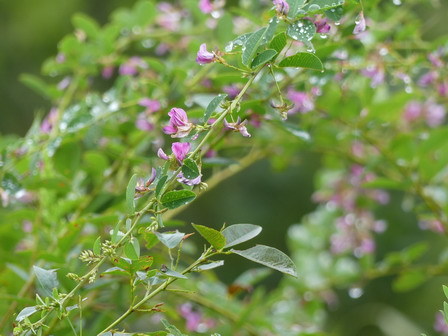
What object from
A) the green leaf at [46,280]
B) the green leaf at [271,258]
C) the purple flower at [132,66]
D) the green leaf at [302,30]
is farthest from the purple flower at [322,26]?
the purple flower at [132,66]

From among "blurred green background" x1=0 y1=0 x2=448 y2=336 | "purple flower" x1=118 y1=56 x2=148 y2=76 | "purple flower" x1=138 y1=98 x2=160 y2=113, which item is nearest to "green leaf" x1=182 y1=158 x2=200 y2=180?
"purple flower" x1=138 y1=98 x2=160 y2=113

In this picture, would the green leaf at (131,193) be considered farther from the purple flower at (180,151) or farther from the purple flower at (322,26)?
the purple flower at (322,26)

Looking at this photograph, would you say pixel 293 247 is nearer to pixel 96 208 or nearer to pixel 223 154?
pixel 223 154

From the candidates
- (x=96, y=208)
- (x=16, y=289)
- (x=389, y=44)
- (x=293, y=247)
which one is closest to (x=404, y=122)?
(x=389, y=44)

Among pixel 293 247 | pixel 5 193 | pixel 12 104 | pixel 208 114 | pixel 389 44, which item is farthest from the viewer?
pixel 12 104

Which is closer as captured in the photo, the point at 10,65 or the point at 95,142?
the point at 95,142

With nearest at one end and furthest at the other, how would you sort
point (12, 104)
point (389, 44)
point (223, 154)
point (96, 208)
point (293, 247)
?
point (96, 208) < point (389, 44) < point (223, 154) < point (293, 247) < point (12, 104)

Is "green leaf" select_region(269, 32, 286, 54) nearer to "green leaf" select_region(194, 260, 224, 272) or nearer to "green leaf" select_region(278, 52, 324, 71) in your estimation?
"green leaf" select_region(278, 52, 324, 71)

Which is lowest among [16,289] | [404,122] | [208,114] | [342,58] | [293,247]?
[293,247]
